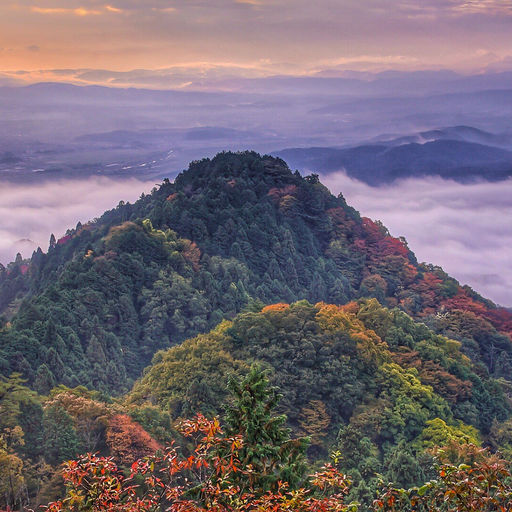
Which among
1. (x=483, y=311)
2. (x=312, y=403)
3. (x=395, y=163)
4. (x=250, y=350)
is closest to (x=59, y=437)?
(x=250, y=350)

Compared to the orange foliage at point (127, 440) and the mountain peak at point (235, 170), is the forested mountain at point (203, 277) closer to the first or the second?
the mountain peak at point (235, 170)

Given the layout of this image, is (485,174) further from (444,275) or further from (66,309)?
(66,309)

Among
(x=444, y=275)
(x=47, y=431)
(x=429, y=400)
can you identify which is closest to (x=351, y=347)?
(x=429, y=400)

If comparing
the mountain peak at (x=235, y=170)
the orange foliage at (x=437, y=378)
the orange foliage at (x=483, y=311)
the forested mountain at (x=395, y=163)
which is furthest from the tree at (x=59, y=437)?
the forested mountain at (x=395, y=163)

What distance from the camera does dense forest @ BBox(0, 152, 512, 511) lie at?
64.8 feet

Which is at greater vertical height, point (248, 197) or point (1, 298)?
point (248, 197)

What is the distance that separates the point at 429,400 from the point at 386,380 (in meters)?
2.21

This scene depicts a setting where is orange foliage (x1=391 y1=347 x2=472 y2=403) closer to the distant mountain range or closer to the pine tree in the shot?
the pine tree

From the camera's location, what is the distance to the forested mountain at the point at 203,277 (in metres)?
36.0

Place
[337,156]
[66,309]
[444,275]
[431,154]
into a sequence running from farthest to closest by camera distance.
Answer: [431,154] → [337,156] → [444,275] → [66,309]

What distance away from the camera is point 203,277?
45.1 m

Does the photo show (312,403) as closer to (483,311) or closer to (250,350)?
(250,350)

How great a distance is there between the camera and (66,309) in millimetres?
37344

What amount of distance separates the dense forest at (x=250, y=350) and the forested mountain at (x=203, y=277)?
0.14 m
